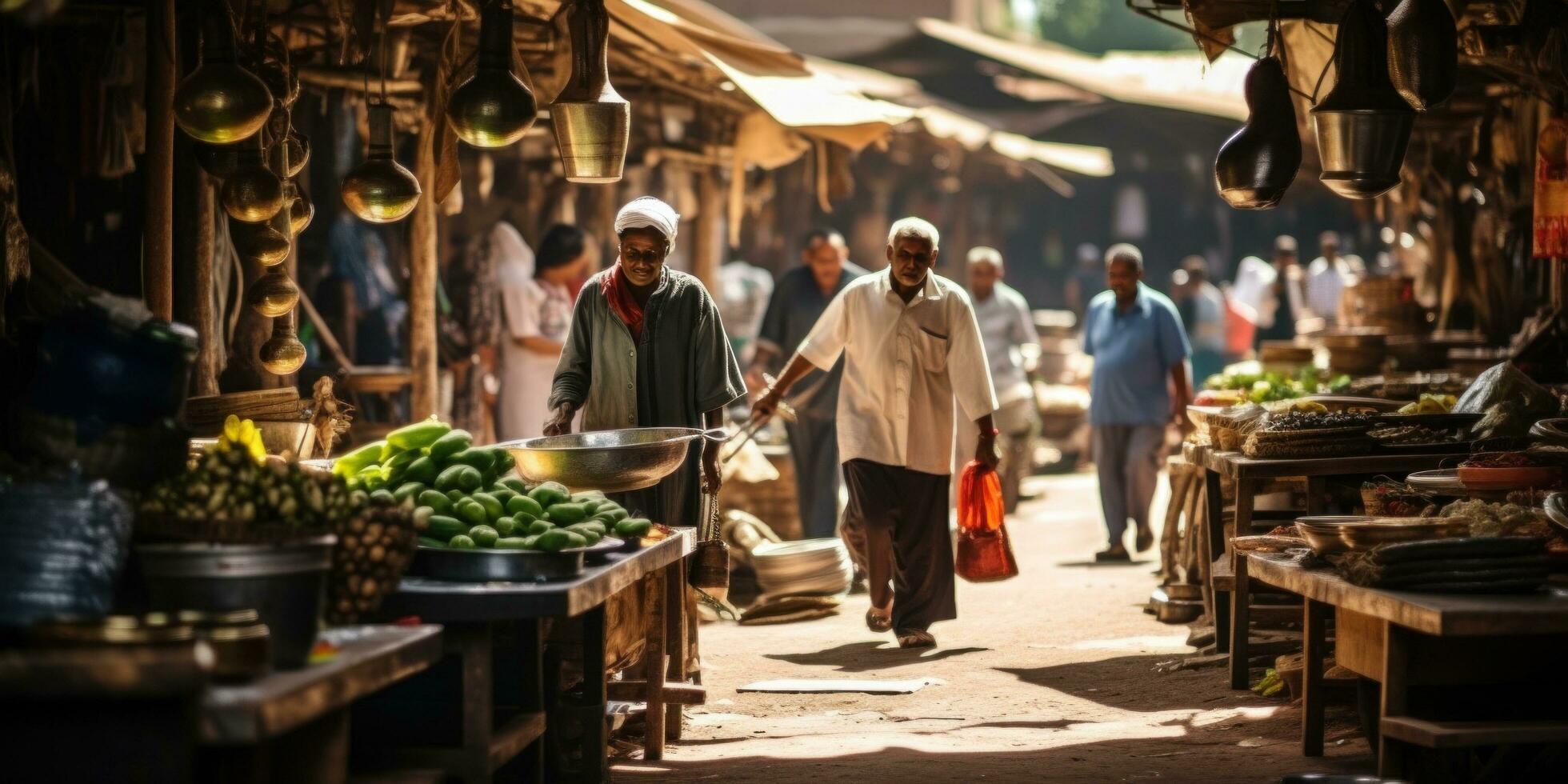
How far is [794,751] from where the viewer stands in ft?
21.3

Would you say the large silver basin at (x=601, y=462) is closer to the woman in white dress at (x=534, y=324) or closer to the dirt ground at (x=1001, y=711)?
the dirt ground at (x=1001, y=711)

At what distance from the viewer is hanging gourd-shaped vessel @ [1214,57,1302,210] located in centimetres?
685

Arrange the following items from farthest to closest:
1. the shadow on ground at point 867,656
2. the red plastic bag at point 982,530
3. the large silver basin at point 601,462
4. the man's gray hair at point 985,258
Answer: the man's gray hair at point 985,258
the red plastic bag at point 982,530
the shadow on ground at point 867,656
the large silver basin at point 601,462

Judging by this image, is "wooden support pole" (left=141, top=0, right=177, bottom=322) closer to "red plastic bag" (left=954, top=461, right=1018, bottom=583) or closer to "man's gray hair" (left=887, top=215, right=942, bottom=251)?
"man's gray hair" (left=887, top=215, right=942, bottom=251)

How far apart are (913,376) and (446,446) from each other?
12.5ft

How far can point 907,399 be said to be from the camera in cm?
904

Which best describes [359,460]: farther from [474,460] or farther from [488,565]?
[488,565]

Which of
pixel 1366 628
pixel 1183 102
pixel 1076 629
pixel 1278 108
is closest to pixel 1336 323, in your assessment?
pixel 1183 102

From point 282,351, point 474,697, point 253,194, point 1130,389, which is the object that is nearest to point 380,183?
point 253,194

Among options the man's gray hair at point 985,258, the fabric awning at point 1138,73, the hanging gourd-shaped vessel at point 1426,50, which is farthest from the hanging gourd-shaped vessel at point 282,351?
the fabric awning at point 1138,73

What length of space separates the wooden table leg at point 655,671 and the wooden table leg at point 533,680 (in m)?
1.03

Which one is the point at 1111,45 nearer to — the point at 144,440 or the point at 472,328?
the point at 472,328

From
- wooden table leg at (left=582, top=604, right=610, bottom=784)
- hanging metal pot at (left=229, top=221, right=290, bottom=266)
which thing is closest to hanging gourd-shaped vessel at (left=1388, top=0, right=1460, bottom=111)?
wooden table leg at (left=582, top=604, right=610, bottom=784)

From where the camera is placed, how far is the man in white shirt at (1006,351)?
45.3 feet
